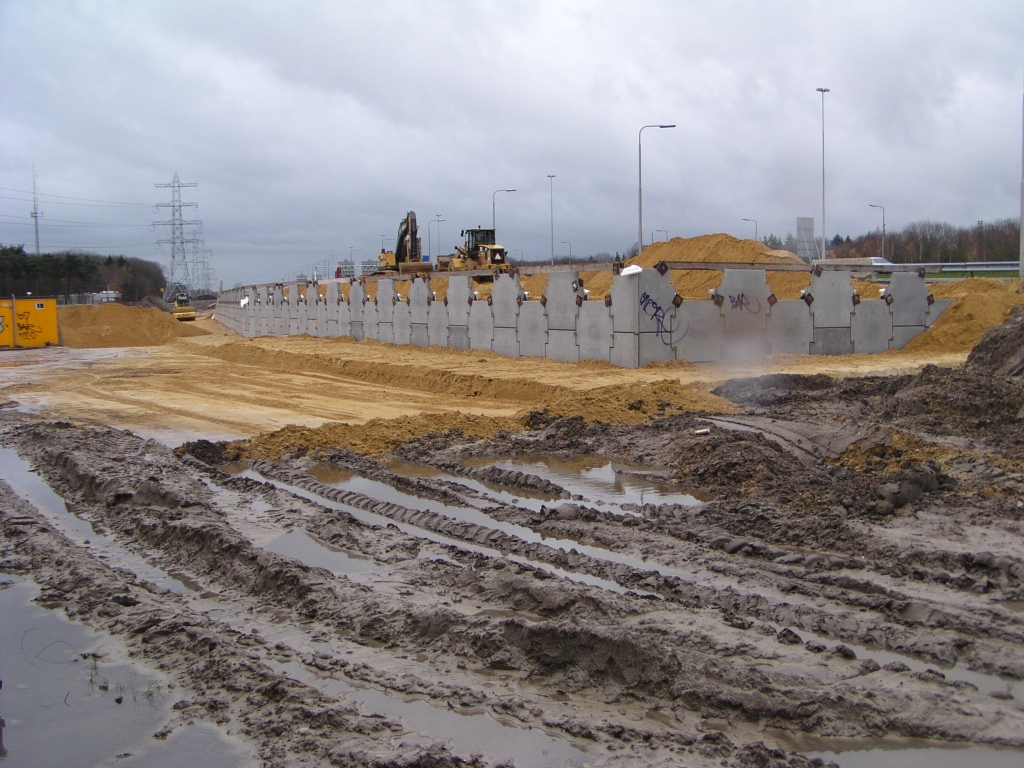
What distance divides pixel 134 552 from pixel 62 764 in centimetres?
331

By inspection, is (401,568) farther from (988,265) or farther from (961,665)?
(988,265)

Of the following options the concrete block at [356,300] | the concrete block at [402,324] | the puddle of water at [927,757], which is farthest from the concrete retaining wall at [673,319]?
the puddle of water at [927,757]

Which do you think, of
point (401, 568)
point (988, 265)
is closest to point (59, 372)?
point (401, 568)

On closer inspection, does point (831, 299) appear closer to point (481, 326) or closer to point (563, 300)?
point (563, 300)

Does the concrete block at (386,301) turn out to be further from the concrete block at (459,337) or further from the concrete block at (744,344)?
the concrete block at (744,344)

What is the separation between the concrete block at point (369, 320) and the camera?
30.2m

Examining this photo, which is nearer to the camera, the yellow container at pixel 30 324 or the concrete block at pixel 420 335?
the concrete block at pixel 420 335

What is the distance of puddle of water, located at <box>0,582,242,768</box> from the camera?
4.04 m

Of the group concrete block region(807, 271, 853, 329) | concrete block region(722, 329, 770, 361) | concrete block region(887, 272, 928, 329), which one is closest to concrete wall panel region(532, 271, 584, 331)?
concrete block region(722, 329, 770, 361)

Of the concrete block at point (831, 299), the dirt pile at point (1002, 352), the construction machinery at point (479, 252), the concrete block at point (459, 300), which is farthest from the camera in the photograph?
the construction machinery at point (479, 252)

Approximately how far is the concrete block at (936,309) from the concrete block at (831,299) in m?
3.05

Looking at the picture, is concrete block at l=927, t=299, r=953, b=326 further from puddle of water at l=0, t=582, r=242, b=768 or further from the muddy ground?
puddle of water at l=0, t=582, r=242, b=768

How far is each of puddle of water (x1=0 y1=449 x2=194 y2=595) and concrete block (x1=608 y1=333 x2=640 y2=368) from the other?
1205 centimetres

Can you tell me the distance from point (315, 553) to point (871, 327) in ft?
60.3
